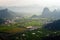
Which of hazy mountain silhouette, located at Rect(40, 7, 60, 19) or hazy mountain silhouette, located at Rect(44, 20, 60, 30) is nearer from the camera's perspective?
hazy mountain silhouette, located at Rect(44, 20, 60, 30)

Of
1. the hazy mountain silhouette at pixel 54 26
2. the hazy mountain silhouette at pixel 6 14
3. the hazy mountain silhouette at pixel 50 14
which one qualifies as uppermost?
the hazy mountain silhouette at pixel 6 14

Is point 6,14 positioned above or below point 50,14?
above

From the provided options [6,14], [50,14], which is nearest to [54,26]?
[50,14]

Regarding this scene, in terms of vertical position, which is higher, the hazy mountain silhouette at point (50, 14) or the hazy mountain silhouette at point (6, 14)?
the hazy mountain silhouette at point (6, 14)

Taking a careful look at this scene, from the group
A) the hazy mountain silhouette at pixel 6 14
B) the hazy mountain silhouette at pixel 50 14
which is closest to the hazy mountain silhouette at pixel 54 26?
the hazy mountain silhouette at pixel 50 14

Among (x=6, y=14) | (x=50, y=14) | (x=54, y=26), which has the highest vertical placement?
(x=6, y=14)

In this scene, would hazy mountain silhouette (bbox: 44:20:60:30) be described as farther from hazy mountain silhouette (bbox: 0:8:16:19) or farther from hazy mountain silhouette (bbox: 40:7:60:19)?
hazy mountain silhouette (bbox: 0:8:16:19)

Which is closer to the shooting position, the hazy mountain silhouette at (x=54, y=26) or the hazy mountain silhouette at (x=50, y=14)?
the hazy mountain silhouette at (x=54, y=26)

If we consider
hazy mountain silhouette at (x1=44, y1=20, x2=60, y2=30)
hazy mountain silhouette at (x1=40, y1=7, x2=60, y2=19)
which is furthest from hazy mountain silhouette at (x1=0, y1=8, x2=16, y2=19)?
hazy mountain silhouette at (x1=44, y1=20, x2=60, y2=30)

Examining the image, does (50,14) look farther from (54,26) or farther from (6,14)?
(6,14)

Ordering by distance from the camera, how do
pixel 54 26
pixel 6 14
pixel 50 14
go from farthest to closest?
pixel 50 14 < pixel 6 14 < pixel 54 26

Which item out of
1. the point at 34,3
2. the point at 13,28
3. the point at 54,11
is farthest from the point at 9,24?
the point at 54,11

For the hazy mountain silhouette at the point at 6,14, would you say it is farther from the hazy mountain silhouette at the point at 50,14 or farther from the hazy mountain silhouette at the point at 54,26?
the hazy mountain silhouette at the point at 54,26
